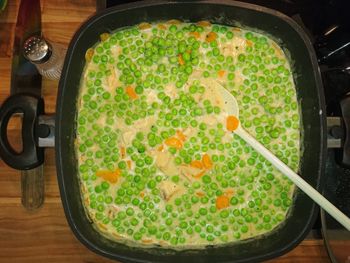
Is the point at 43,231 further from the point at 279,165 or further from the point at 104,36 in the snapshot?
the point at 279,165

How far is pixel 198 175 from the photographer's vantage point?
1.50 metres

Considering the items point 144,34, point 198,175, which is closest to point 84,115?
point 144,34

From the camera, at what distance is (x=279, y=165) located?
133 centimetres

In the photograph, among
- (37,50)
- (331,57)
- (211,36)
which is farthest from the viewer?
(331,57)

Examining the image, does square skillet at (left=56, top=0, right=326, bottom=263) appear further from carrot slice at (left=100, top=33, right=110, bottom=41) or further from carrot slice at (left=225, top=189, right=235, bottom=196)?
carrot slice at (left=225, top=189, right=235, bottom=196)

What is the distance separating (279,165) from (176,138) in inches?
15.3

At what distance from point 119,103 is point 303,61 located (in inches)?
26.9

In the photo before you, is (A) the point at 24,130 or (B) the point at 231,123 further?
(B) the point at 231,123

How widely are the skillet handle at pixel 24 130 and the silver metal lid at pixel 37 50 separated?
15cm

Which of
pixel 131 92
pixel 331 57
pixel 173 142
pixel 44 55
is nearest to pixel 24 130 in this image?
pixel 44 55

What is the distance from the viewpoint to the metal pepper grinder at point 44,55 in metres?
1.40

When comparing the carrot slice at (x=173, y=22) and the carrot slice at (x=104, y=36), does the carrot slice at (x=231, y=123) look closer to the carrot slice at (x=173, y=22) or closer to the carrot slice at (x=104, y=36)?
the carrot slice at (x=173, y=22)

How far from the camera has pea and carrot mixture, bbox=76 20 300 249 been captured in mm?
1489

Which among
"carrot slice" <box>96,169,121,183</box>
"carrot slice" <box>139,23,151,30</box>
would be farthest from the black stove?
"carrot slice" <box>96,169,121,183</box>
